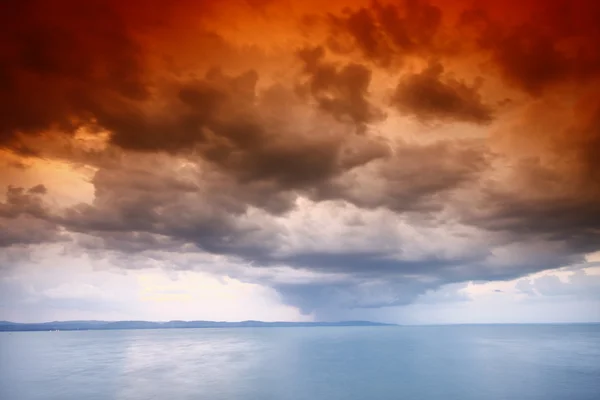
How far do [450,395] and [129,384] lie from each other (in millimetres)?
29434

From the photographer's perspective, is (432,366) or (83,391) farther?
(432,366)

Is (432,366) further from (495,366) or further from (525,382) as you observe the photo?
(525,382)

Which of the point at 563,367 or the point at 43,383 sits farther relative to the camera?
the point at 563,367

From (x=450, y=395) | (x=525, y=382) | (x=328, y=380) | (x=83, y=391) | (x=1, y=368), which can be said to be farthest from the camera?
(x=1, y=368)

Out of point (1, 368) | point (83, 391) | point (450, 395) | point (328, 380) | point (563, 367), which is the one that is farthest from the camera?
point (1, 368)

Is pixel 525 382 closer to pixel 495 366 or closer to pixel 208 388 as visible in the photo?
pixel 495 366

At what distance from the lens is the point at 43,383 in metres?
40.4

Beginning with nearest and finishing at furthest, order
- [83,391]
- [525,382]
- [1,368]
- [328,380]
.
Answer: [83,391] → [525,382] → [328,380] → [1,368]

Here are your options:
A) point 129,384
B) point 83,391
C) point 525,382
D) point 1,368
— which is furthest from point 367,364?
point 1,368

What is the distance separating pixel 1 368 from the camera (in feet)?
184

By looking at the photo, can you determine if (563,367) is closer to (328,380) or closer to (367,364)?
(367,364)

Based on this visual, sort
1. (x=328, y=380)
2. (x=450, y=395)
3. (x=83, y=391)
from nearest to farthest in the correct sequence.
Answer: (x=450, y=395)
(x=83, y=391)
(x=328, y=380)

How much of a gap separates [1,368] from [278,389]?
44.3 meters

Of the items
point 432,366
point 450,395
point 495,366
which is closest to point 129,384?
point 450,395
